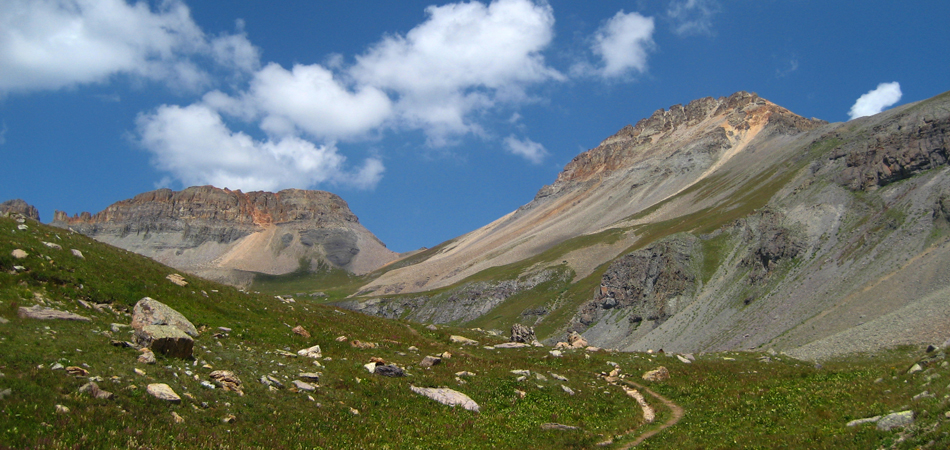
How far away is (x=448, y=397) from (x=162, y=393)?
418 inches

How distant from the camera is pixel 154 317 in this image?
23.1 meters

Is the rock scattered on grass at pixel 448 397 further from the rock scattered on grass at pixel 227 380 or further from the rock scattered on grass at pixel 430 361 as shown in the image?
the rock scattered on grass at pixel 227 380

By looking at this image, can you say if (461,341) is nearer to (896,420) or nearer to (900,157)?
(896,420)

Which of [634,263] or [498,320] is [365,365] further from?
[498,320]

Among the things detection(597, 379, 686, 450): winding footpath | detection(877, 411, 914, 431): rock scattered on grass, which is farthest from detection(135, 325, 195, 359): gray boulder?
detection(877, 411, 914, 431): rock scattered on grass

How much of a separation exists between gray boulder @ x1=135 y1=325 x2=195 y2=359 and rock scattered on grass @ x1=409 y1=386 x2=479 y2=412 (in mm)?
8866

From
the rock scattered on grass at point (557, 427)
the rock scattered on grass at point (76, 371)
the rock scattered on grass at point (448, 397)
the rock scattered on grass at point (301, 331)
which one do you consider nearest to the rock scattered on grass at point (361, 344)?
the rock scattered on grass at point (301, 331)

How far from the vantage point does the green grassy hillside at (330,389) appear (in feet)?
46.9

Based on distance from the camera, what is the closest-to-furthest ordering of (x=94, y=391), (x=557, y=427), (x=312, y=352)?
(x=94, y=391)
(x=557, y=427)
(x=312, y=352)

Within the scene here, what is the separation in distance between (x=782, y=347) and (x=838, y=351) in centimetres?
1108

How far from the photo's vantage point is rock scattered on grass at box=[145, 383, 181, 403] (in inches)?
616

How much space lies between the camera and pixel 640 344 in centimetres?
8275

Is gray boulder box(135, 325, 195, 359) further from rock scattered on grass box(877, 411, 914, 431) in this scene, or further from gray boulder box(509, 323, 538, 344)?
gray boulder box(509, 323, 538, 344)

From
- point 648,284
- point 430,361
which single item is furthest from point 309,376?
A: point 648,284
